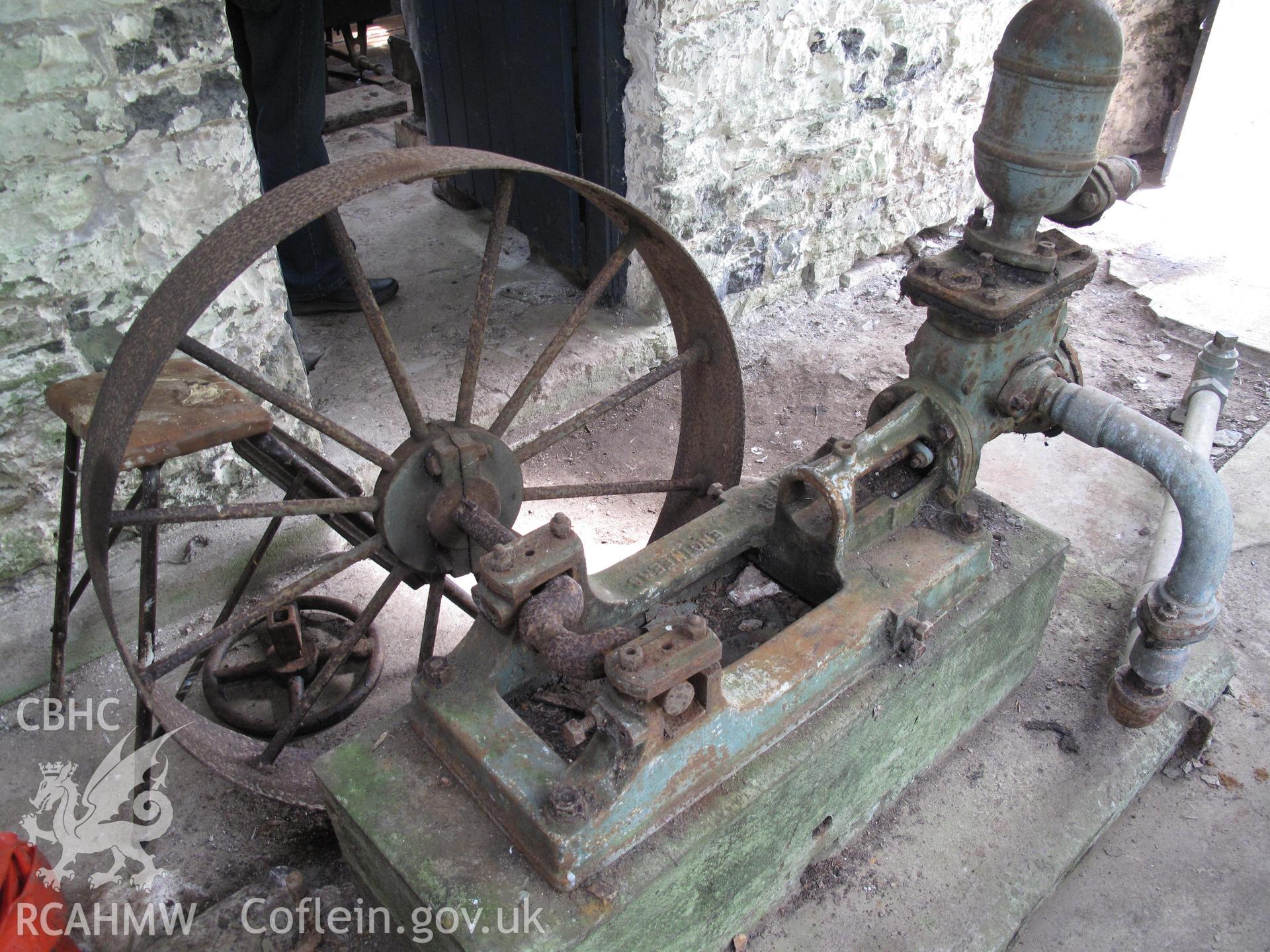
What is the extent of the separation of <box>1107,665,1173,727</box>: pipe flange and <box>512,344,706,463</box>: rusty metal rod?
127 cm

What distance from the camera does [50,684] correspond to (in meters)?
2.46

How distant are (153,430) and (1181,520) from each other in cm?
213

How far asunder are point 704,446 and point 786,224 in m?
1.90

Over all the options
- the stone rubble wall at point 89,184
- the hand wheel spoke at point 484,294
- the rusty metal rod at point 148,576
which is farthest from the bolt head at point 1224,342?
the rusty metal rod at point 148,576

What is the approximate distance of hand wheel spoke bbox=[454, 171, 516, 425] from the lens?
6.59 feet

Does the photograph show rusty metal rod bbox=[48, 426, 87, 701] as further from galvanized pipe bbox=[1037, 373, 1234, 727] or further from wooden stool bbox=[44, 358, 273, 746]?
galvanized pipe bbox=[1037, 373, 1234, 727]

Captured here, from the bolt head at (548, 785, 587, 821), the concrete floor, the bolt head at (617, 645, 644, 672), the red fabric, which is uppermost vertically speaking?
the bolt head at (617, 645, 644, 672)

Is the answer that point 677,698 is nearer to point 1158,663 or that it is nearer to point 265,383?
point 265,383

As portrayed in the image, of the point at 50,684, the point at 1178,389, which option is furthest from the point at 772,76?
the point at 50,684

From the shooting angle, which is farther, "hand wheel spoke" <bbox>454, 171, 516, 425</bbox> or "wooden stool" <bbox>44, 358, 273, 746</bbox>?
"hand wheel spoke" <bbox>454, 171, 516, 425</bbox>

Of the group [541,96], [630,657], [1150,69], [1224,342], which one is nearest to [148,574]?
[630,657]

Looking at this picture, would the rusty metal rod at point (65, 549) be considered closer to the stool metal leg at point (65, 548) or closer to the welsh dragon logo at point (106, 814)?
the stool metal leg at point (65, 548)

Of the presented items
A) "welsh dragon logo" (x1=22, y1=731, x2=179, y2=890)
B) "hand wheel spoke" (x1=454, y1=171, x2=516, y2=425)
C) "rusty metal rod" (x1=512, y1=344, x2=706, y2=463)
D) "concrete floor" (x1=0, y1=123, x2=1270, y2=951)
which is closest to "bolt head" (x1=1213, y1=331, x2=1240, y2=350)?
"concrete floor" (x1=0, y1=123, x2=1270, y2=951)

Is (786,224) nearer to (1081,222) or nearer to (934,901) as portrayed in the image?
(1081,222)
